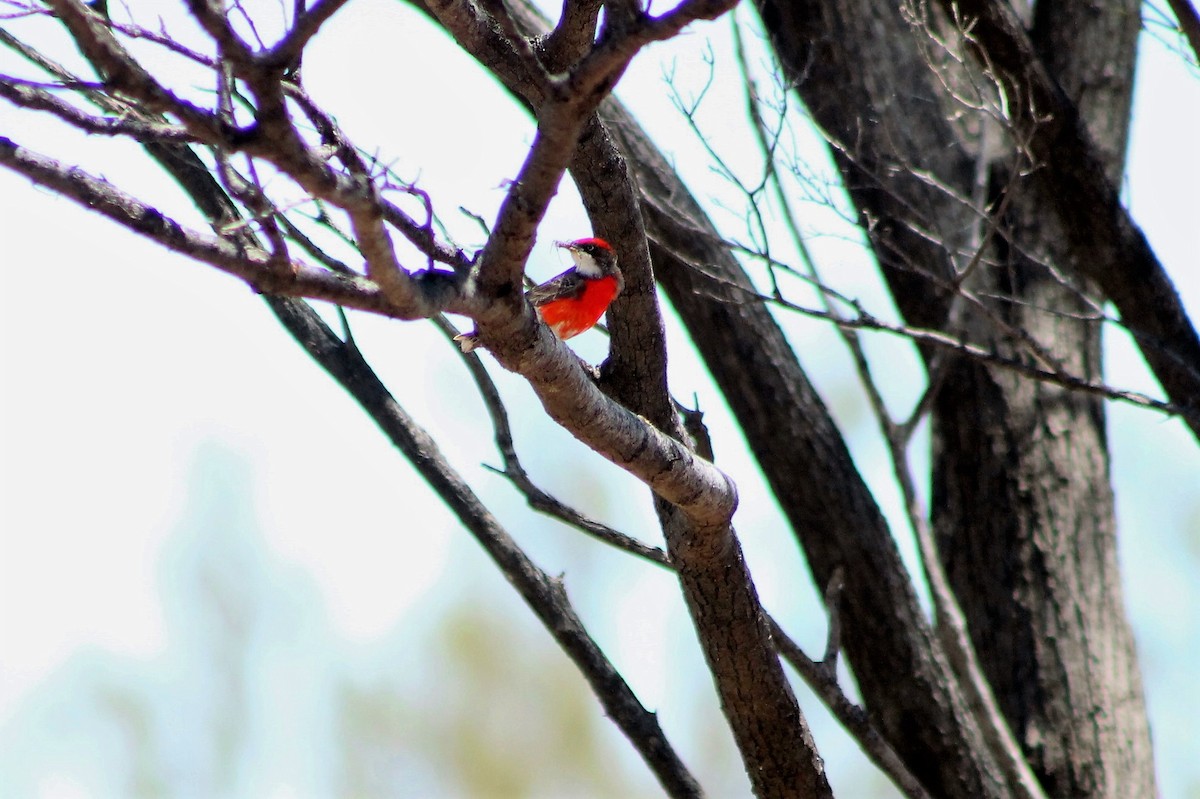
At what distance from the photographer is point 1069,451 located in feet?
19.1

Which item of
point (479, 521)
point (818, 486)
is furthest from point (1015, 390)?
point (479, 521)

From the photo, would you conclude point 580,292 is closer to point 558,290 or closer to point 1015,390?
point 558,290

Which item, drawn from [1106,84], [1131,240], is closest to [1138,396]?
[1131,240]

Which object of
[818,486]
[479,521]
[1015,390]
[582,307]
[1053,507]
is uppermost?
[582,307]

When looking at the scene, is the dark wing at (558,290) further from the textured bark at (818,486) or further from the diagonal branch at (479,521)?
the diagonal branch at (479,521)

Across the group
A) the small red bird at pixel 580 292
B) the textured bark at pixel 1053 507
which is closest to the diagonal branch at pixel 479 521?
the small red bird at pixel 580 292

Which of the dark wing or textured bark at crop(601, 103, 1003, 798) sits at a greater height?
the dark wing

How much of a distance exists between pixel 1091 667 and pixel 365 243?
4.50 m

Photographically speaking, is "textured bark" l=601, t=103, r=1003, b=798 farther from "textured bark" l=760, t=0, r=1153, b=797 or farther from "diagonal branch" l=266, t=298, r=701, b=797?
"diagonal branch" l=266, t=298, r=701, b=797

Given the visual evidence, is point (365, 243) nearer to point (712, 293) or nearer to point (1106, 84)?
point (712, 293)

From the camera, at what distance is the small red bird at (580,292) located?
5.64m

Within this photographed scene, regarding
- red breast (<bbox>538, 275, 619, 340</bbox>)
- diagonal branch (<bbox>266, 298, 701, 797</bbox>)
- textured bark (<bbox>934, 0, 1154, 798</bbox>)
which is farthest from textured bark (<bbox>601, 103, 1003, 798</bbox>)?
diagonal branch (<bbox>266, 298, 701, 797</bbox>)

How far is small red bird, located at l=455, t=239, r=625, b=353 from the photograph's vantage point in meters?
5.64

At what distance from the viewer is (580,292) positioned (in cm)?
564
